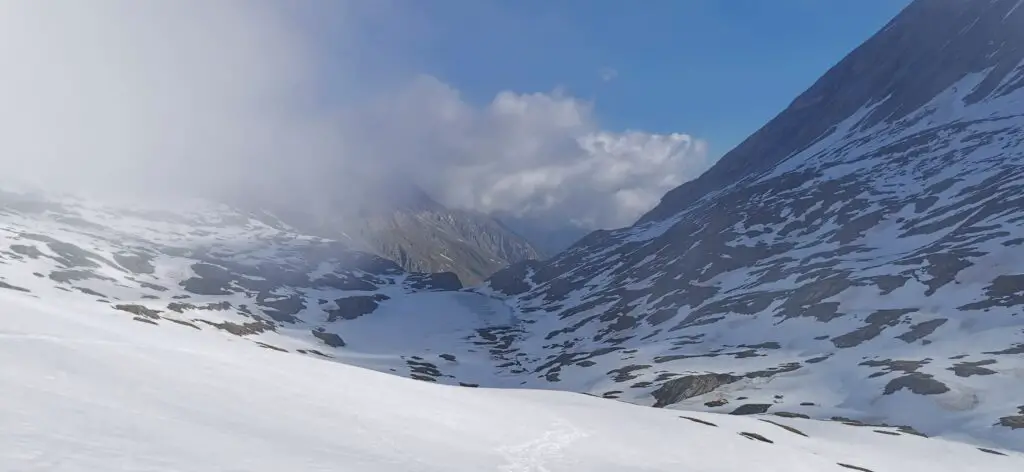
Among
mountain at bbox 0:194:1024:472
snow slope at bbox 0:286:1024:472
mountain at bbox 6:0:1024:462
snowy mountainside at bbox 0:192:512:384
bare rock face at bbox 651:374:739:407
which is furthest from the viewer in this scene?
snowy mountainside at bbox 0:192:512:384

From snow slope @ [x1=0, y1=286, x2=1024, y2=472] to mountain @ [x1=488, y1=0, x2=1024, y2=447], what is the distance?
28.7 metres

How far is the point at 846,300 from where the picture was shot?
97562 mm

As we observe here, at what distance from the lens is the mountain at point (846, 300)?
61.9 meters

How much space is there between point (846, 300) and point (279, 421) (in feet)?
318

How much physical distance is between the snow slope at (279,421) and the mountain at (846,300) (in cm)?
2870

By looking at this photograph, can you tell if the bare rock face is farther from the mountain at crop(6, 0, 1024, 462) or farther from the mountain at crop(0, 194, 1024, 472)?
the mountain at crop(0, 194, 1024, 472)

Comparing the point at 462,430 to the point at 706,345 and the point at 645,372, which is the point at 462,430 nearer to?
the point at 645,372

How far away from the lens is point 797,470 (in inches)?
1171

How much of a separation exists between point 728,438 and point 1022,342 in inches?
2022

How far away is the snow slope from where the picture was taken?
526 inches

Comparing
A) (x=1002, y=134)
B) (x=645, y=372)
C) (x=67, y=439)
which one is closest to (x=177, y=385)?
(x=67, y=439)

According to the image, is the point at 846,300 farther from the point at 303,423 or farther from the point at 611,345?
the point at 303,423

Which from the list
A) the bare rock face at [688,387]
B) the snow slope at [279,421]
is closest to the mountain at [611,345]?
the snow slope at [279,421]

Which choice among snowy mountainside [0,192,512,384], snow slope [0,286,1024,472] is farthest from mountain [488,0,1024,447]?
snow slope [0,286,1024,472]
